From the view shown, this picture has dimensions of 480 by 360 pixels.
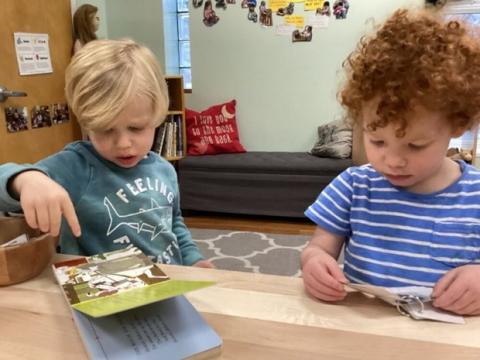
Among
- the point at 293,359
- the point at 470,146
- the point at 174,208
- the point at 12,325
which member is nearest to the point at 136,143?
the point at 174,208

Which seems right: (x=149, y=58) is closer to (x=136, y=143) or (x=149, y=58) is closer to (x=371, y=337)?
(x=136, y=143)

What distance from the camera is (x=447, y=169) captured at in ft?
2.70

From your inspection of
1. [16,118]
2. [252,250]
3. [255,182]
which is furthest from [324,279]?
[255,182]

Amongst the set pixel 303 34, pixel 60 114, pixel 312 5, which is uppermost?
pixel 312 5

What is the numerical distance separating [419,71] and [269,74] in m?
3.28

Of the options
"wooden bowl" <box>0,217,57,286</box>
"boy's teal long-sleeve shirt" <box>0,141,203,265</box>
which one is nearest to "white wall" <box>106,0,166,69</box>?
"boy's teal long-sleeve shirt" <box>0,141,203,265</box>

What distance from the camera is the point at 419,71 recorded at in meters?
0.69

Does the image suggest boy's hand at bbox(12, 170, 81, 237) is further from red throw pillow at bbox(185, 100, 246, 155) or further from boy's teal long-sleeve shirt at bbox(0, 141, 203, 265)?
red throw pillow at bbox(185, 100, 246, 155)

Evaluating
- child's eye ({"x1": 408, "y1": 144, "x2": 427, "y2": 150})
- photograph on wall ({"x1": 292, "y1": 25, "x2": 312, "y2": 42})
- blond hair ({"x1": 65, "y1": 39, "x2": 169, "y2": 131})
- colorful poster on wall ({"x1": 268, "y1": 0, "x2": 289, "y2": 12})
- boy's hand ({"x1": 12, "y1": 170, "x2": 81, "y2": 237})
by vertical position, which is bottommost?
boy's hand ({"x1": 12, "y1": 170, "x2": 81, "y2": 237})

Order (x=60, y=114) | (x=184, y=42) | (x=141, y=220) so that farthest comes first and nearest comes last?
(x=184, y=42)
(x=60, y=114)
(x=141, y=220)

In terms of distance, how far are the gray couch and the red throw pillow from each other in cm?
12

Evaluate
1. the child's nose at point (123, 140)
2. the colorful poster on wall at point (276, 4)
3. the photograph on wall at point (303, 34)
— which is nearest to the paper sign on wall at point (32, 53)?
the colorful poster on wall at point (276, 4)

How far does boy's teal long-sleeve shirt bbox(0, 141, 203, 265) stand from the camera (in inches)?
38.5

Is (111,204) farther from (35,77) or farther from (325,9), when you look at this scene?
(325,9)
